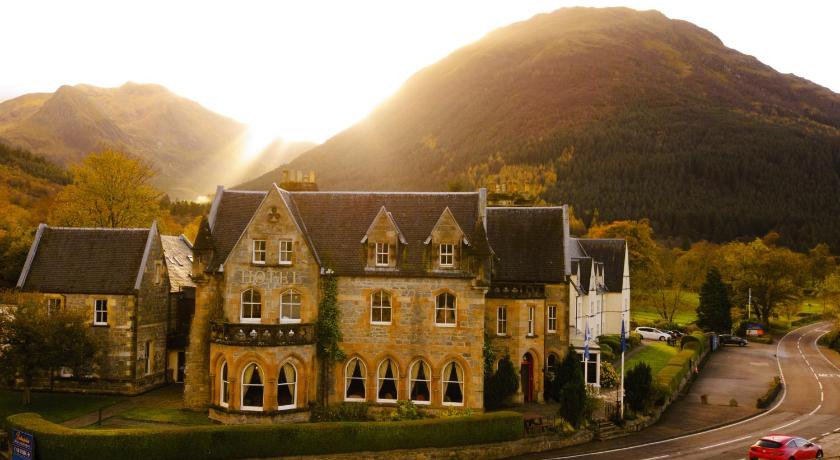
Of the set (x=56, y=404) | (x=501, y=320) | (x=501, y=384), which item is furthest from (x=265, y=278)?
(x=501, y=384)

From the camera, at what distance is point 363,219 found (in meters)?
37.6

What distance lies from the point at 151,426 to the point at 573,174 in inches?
6219

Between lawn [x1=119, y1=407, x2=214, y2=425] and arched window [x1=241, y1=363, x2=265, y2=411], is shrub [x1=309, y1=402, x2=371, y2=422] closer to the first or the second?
arched window [x1=241, y1=363, x2=265, y2=411]

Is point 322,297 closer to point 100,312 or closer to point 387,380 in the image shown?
point 387,380

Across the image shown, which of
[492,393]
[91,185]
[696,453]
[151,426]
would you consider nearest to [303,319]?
[151,426]

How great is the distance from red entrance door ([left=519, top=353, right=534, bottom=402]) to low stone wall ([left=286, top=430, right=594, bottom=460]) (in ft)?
19.8

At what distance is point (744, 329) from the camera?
7769cm

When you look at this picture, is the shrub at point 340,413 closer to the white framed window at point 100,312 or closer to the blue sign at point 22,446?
the blue sign at point 22,446

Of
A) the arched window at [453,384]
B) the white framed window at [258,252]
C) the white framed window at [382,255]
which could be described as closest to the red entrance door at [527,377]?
the arched window at [453,384]

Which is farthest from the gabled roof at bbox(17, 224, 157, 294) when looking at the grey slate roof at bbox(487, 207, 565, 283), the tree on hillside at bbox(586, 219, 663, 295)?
the tree on hillside at bbox(586, 219, 663, 295)

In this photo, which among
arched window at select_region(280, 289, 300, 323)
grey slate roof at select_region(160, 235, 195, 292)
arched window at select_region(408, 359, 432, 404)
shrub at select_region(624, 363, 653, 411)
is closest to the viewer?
arched window at select_region(280, 289, 300, 323)

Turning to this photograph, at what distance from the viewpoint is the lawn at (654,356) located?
2068 inches

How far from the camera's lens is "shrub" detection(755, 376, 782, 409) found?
43025mm

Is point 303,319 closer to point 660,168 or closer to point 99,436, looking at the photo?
point 99,436
